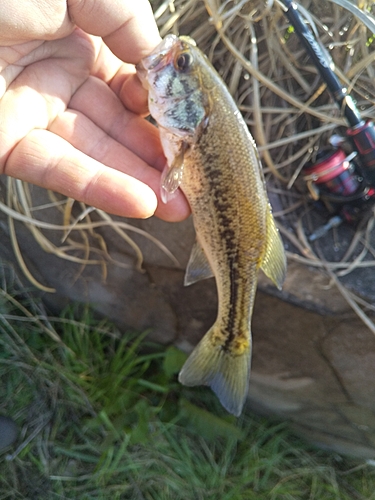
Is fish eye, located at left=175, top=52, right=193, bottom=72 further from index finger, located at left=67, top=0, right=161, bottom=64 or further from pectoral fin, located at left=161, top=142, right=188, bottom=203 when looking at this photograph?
pectoral fin, located at left=161, top=142, right=188, bottom=203

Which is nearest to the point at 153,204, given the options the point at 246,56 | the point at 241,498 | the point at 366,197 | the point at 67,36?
the point at 67,36

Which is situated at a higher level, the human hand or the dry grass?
the human hand

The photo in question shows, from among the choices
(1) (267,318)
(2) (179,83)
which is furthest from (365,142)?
(1) (267,318)

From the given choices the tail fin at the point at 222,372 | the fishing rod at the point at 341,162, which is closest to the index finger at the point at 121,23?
the fishing rod at the point at 341,162

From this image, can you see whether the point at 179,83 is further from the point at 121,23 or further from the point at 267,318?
the point at 267,318

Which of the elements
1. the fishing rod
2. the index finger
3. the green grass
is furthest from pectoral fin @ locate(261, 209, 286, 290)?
the green grass

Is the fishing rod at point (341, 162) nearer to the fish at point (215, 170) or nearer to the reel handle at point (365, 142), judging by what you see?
the reel handle at point (365, 142)
